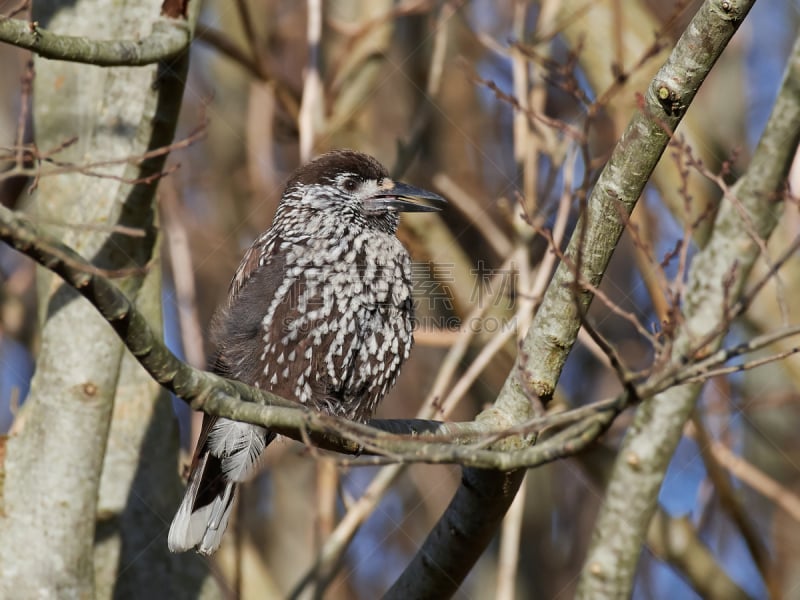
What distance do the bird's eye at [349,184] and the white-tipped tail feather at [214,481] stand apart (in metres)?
1.32

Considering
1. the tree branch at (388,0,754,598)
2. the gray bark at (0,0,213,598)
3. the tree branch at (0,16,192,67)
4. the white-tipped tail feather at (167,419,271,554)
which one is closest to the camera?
the tree branch at (388,0,754,598)

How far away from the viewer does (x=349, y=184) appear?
16.6 feet

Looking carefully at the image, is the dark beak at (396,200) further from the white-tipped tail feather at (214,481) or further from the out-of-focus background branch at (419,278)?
the white-tipped tail feather at (214,481)

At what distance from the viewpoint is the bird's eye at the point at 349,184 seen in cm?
504

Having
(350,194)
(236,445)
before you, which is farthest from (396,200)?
(236,445)

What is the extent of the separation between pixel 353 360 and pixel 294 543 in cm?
390

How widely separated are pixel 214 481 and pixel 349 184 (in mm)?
1619

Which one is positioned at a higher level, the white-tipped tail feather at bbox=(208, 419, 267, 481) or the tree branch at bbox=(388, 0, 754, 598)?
the tree branch at bbox=(388, 0, 754, 598)

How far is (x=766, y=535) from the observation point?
24.1 feet

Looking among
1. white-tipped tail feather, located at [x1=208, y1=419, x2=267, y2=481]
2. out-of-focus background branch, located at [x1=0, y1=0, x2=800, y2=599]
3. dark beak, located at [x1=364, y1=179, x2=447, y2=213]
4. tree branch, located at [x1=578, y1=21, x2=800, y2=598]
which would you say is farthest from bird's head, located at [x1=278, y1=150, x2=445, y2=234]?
tree branch, located at [x1=578, y1=21, x2=800, y2=598]

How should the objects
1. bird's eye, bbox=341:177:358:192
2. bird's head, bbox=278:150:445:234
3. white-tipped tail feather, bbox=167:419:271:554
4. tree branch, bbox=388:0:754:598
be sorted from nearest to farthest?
tree branch, bbox=388:0:754:598
white-tipped tail feather, bbox=167:419:271:554
bird's head, bbox=278:150:445:234
bird's eye, bbox=341:177:358:192

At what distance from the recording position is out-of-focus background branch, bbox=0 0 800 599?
4191mm

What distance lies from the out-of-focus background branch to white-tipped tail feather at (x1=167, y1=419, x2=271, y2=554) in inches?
15.3

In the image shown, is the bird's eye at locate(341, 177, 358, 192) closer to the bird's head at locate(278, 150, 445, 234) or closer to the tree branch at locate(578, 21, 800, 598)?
the bird's head at locate(278, 150, 445, 234)
